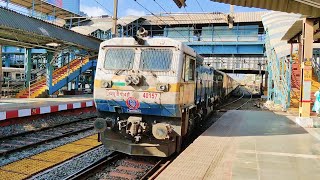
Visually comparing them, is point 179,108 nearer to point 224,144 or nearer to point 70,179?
point 224,144

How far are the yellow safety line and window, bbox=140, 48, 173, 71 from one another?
10.0ft

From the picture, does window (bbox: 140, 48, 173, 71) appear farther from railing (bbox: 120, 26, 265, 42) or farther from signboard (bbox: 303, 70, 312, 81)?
railing (bbox: 120, 26, 265, 42)

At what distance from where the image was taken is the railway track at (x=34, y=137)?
900cm

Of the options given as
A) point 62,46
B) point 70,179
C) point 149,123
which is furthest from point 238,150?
point 62,46

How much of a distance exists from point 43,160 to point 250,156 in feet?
16.4

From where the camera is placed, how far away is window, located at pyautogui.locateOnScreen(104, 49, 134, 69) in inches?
322

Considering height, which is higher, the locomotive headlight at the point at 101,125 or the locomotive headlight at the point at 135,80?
the locomotive headlight at the point at 135,80

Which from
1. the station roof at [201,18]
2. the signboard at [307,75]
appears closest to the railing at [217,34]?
the station roof at [201,18]

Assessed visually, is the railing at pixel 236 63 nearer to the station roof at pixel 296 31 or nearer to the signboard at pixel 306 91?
the station roof at pixel 296 31

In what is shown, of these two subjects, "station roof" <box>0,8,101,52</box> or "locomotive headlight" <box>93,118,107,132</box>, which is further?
"station roof" <box>0,8,101,52</box>

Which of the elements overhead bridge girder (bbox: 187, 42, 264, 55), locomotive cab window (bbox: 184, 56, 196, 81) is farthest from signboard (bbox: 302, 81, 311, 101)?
overhead bridge girder (bbox: 187, 42, 264, 55)

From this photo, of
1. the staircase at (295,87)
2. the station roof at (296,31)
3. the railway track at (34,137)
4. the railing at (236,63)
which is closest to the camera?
the railway track at (34,137)

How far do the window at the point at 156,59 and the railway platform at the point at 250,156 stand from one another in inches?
82.5

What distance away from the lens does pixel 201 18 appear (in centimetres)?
4069
